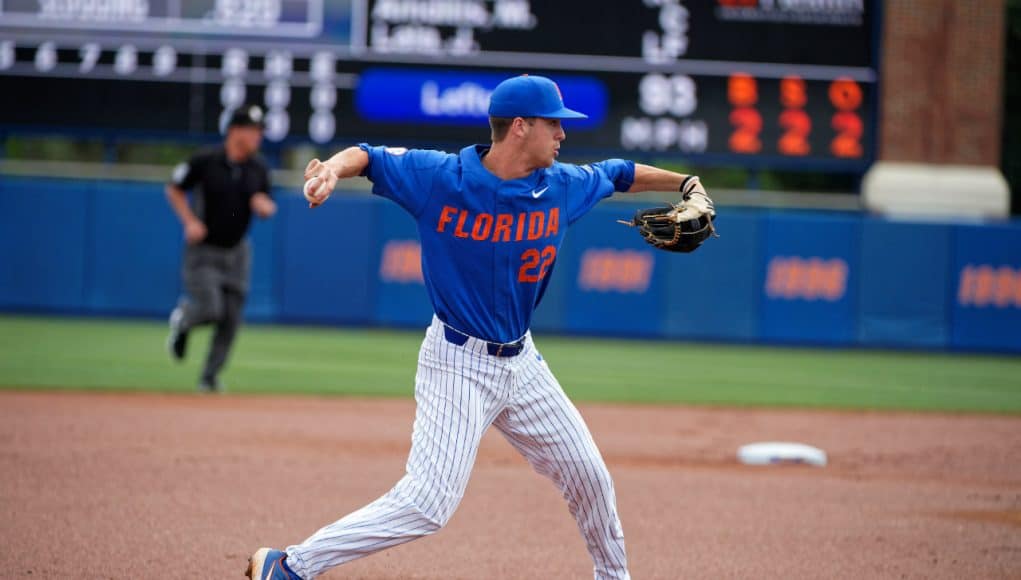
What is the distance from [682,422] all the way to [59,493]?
444cm

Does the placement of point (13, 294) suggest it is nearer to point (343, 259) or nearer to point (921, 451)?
point (343, 259)

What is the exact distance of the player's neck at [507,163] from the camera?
12.7 feet

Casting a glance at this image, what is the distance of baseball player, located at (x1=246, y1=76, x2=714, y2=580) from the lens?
12.2ft

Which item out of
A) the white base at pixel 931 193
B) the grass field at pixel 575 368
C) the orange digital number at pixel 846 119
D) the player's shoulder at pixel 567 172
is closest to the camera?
the player's shoulder at pixel 567 172

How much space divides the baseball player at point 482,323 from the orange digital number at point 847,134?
10.6 metres

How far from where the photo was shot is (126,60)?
13.6m

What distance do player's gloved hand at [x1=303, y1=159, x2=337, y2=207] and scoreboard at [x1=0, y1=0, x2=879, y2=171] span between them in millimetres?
10094

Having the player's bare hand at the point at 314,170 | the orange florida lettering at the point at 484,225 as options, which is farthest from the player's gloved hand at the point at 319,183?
the orange florida lettering at the point at 484,225

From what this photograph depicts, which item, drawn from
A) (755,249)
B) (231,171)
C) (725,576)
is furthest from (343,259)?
(725,576)

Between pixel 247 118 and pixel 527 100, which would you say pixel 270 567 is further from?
pixel 247 118

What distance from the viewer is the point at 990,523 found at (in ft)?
18.8

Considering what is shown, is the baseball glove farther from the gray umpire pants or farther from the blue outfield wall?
the blue outfield wall

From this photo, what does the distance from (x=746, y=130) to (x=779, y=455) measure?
7.30 meters

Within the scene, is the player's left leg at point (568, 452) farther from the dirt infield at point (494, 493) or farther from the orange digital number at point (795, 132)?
the orange digital number at point (795, 132)
